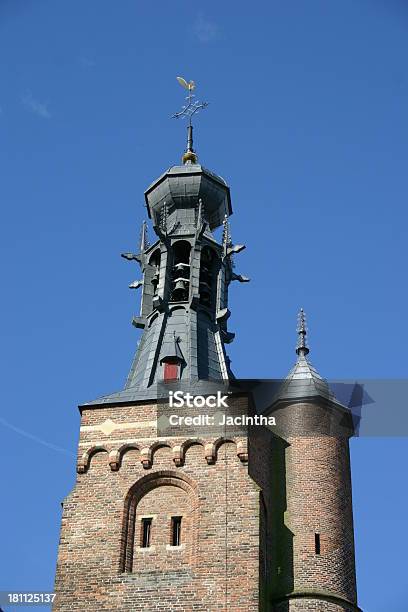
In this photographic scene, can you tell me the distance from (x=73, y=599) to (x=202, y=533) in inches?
132

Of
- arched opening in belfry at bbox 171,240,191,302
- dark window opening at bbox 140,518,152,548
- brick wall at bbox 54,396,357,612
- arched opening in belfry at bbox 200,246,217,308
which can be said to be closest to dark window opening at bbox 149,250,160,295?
arched opening in belfry at bbox 171,240,191,302

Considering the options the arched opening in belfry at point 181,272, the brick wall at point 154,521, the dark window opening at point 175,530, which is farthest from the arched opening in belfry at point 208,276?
the dark window opening at point 175,530

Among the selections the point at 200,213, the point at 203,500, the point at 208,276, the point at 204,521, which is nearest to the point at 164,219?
the point at 200,213

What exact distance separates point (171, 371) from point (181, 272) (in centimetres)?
460

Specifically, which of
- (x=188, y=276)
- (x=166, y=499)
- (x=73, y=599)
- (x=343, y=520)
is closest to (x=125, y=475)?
(x=166, y=499)

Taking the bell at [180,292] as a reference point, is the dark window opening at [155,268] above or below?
above

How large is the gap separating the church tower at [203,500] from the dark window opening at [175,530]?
0.08 feet

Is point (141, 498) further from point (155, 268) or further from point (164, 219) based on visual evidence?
point (164, 219)

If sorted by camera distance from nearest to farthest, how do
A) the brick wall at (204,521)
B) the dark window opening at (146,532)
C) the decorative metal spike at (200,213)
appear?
the brick wall at (204,521)
the dark window opening at (146,532)
the decorative metal spike at (200,213)

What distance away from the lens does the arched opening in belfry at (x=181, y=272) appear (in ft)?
134

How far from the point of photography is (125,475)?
3450cm

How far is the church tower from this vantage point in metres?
32.3

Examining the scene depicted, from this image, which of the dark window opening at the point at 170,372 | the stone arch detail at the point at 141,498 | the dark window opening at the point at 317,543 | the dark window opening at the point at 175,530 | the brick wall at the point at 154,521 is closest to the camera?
the brick wall at the point at 154,521

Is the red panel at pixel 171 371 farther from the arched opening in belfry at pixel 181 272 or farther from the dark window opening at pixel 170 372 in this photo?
the arched opening in belfry at pixel 181 272
